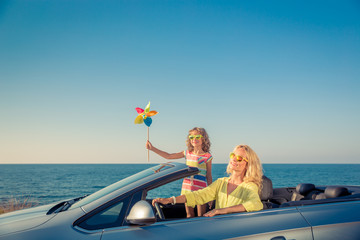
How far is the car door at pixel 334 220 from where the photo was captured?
Answer: 2.28 m

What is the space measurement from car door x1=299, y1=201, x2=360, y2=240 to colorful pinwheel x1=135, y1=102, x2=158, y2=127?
9.10 feet

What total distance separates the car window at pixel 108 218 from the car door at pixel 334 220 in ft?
5.07

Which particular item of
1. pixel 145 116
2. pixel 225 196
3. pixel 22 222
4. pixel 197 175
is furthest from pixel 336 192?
pixel 22 222

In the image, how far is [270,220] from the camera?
2.30 m

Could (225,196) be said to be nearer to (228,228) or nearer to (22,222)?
(228,228)

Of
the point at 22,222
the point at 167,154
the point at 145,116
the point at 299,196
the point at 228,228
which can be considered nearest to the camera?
the point at 228,228

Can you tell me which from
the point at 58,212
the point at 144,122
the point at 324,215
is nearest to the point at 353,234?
the point at 324,215

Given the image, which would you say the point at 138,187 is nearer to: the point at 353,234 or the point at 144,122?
the point at 353,234

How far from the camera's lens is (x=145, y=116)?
463 cm

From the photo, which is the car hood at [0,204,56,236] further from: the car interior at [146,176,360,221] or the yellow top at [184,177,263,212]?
the yellow top at [184,177,263,212]

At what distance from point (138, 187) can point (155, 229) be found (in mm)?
378

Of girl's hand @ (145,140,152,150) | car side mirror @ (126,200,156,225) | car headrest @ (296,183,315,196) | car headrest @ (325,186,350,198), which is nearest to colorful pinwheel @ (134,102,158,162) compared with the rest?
girl's hand @ (145,140,152,150)

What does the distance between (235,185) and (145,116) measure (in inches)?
83.5

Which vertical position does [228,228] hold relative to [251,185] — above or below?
below
